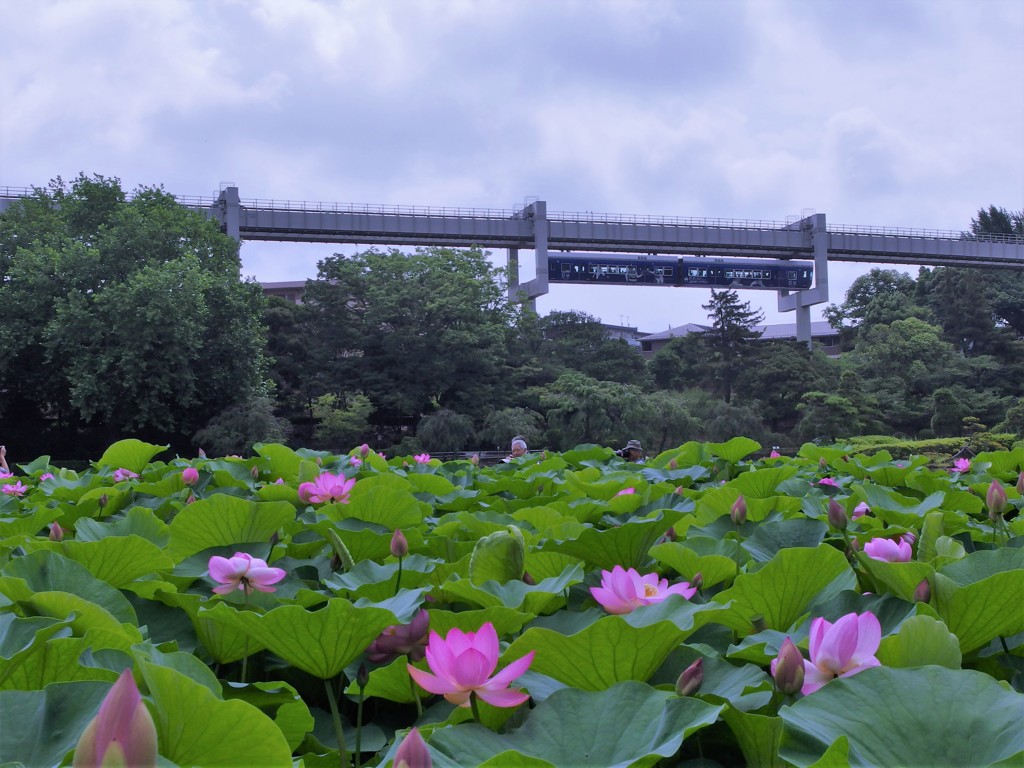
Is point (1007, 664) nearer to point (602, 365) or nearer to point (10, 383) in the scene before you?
point (10, 383)

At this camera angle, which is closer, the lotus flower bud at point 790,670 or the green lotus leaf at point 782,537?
the lotus flower bud at point 790,670

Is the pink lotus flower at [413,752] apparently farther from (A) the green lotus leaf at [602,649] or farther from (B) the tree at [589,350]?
(B) the tree at [589,350]

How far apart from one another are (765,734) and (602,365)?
2377cm

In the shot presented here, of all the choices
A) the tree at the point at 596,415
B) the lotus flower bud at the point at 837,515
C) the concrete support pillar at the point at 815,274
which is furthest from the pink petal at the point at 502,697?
the concrete support pillar at the point at 815,274

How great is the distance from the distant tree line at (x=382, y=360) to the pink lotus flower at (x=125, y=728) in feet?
52.1

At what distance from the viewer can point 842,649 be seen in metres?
0.59

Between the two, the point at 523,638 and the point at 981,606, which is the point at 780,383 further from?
the point at 523,638

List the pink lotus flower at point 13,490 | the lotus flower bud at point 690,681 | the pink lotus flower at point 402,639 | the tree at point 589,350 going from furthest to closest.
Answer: the tree at point 589,350 < the pink lotus flower at point 13,490 < the pink lotus flower at point 402,639 < the lotus flower bud at point 690,681

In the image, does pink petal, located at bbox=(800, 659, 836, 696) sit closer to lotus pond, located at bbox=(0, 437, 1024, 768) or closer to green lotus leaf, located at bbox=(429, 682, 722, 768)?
lotus pond, located at bbox=(0, 437, 1024, 768)

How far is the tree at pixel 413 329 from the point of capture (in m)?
20.6

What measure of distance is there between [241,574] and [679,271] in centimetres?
2577

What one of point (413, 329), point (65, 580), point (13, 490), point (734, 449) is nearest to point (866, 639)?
point (65, 580)

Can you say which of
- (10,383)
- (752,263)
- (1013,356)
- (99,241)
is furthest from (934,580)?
(1013,356)

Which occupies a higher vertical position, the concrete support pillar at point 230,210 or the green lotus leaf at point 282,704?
the concrete support pillar at point 230,210
